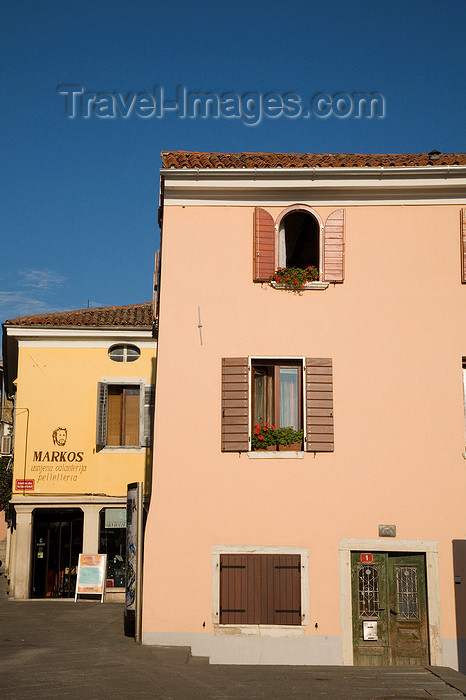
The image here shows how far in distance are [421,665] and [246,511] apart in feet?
12.0

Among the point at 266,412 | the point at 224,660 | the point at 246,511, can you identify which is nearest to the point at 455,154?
the point at 266,412

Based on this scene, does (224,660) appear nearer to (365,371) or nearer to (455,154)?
(365,371)

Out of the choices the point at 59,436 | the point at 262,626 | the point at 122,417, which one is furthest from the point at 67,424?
the point at 262,626

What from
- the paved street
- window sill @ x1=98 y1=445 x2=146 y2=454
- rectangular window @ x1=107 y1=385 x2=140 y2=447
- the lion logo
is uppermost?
rectangular window @ x1=107 y1=385 x2=140 y2=447

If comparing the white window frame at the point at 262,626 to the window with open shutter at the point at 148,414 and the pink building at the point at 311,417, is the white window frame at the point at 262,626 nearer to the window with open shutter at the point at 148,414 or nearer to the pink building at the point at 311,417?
the pink building at the point at 311,417

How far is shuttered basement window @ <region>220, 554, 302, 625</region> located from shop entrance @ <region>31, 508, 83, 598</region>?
9.69m

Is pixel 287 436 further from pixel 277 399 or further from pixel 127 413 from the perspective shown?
pixel 127 413

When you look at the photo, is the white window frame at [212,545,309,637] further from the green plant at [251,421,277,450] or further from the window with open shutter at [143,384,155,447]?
the window with open shutter at [143,384,155,447]

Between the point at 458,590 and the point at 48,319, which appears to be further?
the point at 48,319

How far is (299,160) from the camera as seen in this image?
573 inches

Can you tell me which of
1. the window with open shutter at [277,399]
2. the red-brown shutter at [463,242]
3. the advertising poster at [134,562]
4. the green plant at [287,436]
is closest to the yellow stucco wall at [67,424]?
the advertising poster at [134,562]

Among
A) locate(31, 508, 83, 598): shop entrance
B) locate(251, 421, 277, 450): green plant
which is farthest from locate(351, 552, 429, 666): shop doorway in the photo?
locate(31, 508, 83, 598): shop entrance

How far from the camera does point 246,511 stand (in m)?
12.9

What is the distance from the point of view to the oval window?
867 inches
